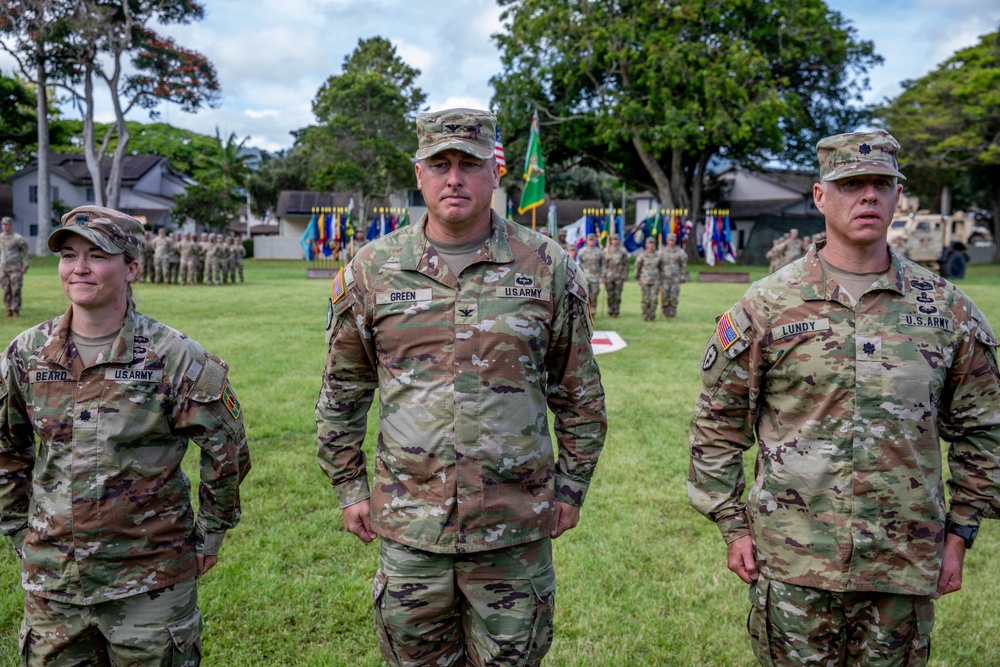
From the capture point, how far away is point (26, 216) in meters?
50.0

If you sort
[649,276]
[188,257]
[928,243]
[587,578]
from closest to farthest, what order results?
1. [587,578]
2. [649,276]
3. [188,257]
4. [928,243]

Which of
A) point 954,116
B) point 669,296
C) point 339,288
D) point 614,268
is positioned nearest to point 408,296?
point 339,288

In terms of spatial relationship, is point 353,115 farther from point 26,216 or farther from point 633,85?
point 26,216

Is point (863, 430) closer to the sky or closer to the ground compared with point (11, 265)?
closer to the ground

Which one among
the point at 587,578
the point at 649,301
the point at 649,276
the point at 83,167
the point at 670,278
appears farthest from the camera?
the point at 83,167

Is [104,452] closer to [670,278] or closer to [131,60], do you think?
[670,278]

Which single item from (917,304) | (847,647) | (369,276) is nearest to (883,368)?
(917,304)

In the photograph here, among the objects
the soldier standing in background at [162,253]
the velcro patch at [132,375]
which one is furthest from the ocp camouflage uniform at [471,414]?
the soldier standing in background at [162,253]

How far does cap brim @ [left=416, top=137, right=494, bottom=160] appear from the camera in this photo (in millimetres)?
2521

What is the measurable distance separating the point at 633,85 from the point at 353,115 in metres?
16.6

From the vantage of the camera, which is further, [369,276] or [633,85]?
[633,85]

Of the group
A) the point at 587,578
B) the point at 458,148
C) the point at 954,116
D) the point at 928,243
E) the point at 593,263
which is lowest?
the point at 587,578

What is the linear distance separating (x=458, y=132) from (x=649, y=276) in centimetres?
1354

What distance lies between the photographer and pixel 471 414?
2549 millimetres
